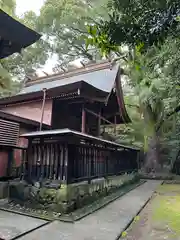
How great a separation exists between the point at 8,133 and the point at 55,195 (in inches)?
121

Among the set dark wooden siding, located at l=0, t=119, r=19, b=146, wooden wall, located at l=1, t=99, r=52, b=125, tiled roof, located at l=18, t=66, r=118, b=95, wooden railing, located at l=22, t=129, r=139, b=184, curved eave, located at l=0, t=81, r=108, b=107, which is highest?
tiled roof, located at l=18, t=66, r=118, b=95

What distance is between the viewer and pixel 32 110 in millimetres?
9125

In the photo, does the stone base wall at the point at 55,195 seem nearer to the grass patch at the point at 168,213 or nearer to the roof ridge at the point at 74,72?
the grass patch at the point at 168,213

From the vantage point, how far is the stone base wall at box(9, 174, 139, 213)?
473 cm

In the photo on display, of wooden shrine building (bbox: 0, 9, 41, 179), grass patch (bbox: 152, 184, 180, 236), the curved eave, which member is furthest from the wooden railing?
the curved eave

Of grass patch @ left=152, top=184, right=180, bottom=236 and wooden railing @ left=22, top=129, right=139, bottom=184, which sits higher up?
wooden railing @ left=22, top=129, right=139, bottom=184

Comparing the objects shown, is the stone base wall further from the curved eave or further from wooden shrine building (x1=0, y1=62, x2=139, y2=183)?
the curved eave

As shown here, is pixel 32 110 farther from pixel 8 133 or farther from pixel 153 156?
pixel 153 156

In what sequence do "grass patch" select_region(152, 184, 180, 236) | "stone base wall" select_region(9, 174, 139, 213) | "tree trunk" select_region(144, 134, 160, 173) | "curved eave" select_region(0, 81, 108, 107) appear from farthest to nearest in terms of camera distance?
"tree trunk" select_region(144, 134, 160, 173) → "curved eave" select_region(0, 81, 108, 107) → "stone base wall" select_region(9, 174, 139, 213) → "grass patch" select_region(152, 184, 180, 236)

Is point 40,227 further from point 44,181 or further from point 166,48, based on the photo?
point 166,48

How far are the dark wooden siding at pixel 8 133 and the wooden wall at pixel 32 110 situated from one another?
5.04 feet

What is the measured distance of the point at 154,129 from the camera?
14.6 m

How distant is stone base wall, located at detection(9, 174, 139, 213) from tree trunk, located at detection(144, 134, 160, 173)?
9.09m

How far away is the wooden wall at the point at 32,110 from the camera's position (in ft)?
28.1
